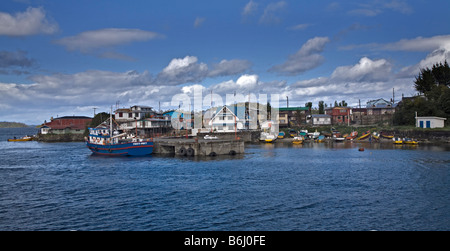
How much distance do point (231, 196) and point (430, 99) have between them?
76.7 metres

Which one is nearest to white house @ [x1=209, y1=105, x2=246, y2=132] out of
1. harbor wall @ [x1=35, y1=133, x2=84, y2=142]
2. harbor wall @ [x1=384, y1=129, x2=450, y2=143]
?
harbor wall @ [x1=384, y1=129, x2=450, y2=143]

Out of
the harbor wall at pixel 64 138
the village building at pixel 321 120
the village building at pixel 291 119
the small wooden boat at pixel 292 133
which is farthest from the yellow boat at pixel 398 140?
the harbor wall at pixel 64 138

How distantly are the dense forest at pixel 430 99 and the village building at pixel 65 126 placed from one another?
8977cm

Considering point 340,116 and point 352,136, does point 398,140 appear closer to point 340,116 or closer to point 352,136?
point 352,136

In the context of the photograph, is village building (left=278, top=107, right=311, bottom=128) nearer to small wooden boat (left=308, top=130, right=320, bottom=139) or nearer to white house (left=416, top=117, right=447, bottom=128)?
small wooden boat (left=308, top=130, right=320, bottom=139)

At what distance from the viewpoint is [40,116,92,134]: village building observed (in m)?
109

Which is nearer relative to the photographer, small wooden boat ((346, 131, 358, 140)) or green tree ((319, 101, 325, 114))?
small wooden boat ((346, 131, 358, 140))

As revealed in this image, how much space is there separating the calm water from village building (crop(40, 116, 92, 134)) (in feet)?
212

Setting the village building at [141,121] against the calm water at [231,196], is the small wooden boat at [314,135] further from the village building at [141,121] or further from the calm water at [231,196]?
the village building at [141,121]

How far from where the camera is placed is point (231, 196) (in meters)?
27.6

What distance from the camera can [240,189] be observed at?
30234 millimetres

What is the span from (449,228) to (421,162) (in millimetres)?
27696
